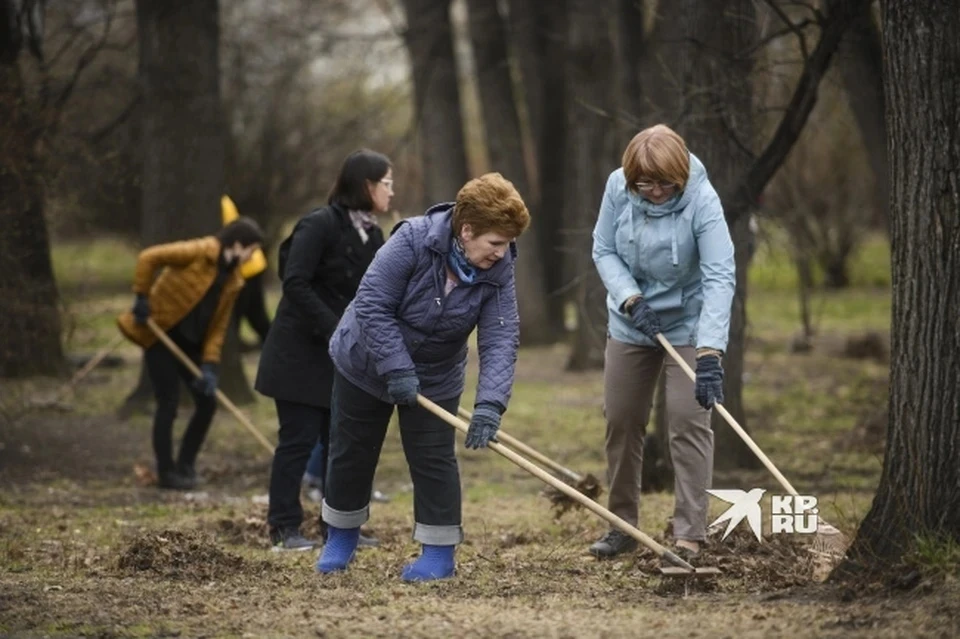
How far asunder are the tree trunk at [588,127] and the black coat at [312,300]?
21.9 ft

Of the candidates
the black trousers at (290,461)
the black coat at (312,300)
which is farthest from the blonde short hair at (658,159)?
the black trousers at (290,461)

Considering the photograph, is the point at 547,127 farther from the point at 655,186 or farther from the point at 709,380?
the point at 709,380

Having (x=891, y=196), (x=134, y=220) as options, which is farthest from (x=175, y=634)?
(x=134, y=220)

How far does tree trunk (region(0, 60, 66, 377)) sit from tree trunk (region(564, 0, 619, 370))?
4.94 metres

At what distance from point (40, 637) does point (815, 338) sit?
641 inches

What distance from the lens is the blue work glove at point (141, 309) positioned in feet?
32.7

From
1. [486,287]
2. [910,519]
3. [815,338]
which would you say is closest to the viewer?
A: [910,519]

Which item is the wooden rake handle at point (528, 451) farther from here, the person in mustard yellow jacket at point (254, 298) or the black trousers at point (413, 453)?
the person in mustard yellow jacket at point (254, 298)

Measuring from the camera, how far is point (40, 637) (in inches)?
215

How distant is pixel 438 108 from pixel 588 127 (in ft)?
8.88

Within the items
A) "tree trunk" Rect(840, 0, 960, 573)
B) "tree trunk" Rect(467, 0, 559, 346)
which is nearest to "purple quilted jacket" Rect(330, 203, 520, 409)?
"tree trunk" Rect(840, 0, 960, 573)

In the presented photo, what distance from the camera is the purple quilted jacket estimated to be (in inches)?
244

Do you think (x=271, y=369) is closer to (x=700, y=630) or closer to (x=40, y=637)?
(x=40, y=637)

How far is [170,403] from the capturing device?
1040 cm
